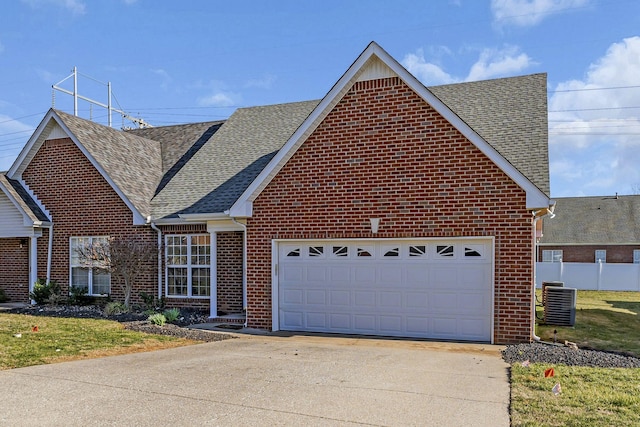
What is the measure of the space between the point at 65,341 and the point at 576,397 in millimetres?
9567

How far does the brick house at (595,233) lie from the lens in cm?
3362

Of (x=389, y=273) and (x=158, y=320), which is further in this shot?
(x=158, y=320)

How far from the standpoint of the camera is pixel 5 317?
558 inches

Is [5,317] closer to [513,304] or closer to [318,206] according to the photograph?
[318,206]

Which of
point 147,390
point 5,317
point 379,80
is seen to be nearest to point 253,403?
point 147,390

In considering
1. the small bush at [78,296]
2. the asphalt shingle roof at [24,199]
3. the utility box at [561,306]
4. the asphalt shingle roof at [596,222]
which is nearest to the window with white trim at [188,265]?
the small bush at [78,296]

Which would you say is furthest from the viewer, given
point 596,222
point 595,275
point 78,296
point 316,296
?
point 596,222

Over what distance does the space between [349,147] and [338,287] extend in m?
3.35

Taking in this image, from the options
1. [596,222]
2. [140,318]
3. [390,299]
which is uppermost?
[596,222]

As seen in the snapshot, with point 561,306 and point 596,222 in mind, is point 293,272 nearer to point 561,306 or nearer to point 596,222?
point 561,306

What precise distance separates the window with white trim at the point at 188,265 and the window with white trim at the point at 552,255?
27844 mm

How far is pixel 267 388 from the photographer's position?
23.5 ft

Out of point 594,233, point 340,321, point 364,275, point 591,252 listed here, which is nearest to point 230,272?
point 340,321

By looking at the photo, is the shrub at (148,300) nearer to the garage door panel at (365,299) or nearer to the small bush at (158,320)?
the small bush at (158,320)
